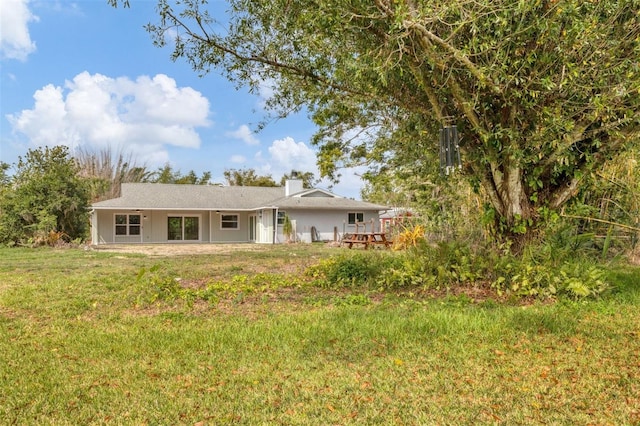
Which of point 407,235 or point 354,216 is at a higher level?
point 354,216

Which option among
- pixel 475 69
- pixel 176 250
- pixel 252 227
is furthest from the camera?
pixel 252 227

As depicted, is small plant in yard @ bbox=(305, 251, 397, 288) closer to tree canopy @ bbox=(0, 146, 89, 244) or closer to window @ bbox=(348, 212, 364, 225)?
tree canopy @ bbox=(0, 146, 89, 244)

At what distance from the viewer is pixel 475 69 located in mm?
4953

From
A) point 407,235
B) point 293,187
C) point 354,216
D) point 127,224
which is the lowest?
point 407,235

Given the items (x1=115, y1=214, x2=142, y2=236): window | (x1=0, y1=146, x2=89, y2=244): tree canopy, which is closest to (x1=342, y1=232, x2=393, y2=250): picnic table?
(x1=115, y1=214, x2=142, y2=236): window

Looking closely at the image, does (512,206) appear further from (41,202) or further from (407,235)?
(41,202)

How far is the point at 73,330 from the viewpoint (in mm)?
4809

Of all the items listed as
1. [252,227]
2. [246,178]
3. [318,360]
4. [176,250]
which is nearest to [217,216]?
[252,227]

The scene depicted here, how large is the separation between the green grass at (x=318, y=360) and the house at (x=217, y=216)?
18.1 m

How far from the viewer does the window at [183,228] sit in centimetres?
2547

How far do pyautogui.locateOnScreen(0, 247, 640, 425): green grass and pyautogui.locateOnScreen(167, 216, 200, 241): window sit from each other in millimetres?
19459

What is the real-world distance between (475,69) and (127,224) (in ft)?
76.8

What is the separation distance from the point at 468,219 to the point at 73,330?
7.87 meters

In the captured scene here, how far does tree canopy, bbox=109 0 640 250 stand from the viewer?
4.84 m
